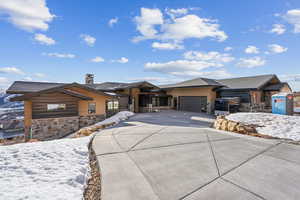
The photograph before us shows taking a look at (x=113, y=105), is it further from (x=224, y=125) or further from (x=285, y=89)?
(x=285, y=89)

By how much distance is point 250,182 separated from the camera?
2.83 m

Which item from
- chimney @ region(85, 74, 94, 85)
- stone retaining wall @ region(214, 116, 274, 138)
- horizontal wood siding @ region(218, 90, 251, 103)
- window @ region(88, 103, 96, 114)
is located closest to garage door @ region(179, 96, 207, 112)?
horizontal wood siding @ region(218, 90, 251, 103)

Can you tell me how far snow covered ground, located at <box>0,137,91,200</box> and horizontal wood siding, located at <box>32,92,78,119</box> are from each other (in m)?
8.43

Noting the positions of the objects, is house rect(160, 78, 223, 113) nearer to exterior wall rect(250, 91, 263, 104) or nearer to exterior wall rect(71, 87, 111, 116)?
exterior wall rect(250, 91, 263, 104)

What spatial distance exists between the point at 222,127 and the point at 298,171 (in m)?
4.72

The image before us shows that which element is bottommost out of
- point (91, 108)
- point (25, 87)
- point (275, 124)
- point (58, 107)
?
point (275, 124)

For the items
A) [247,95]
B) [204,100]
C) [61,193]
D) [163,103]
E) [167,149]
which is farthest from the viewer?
[163,103]

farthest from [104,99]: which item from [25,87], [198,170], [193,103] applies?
[198,170]

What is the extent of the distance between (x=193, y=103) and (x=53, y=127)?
15785 mm

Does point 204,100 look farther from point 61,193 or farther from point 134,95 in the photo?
point 61,193

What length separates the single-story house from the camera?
1095 centimetres

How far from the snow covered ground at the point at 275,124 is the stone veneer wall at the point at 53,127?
1280 cm

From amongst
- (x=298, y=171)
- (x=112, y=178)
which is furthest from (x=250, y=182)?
(x=112, y=178)

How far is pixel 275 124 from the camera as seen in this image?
732cm
